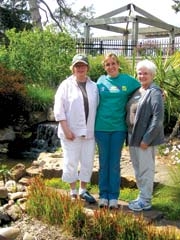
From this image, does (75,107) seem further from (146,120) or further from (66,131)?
(146,120)

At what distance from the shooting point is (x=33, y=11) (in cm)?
2380

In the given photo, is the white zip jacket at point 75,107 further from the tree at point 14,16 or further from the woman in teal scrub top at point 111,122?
the tree at point 14,16

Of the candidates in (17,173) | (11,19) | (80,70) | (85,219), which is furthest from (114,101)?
(11,19)

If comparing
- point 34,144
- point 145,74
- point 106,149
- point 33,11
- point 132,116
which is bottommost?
point 34,144

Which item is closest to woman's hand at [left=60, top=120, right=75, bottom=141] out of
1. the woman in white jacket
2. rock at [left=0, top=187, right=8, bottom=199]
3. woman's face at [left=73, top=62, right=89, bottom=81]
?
the woman in white jacket

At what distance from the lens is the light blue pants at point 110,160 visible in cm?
554

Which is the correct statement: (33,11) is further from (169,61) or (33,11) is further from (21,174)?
(21,174)

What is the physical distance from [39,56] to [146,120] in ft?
36.1

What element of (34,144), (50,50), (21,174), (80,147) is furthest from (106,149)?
(50,50)

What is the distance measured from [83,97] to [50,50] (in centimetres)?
1071

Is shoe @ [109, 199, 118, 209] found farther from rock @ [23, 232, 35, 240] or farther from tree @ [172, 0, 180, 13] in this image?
tree @ [172, 0, 180, 13]

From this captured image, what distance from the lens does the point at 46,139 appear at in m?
13.1

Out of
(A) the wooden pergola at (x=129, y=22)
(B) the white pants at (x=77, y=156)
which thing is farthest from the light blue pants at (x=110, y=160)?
(A) the wooden pergola at (x=129, y=22)

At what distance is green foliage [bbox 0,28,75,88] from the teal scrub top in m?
10.3
